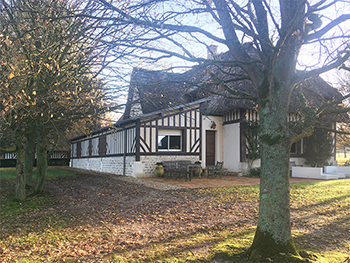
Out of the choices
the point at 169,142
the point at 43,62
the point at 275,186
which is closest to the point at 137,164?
the point at 169,142

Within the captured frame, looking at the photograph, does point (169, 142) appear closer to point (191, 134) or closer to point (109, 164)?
point (191, 134)

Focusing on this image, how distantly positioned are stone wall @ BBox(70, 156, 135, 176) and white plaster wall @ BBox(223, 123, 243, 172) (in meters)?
5.40

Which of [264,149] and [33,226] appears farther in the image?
[33,226]

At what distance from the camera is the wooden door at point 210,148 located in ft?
50.7

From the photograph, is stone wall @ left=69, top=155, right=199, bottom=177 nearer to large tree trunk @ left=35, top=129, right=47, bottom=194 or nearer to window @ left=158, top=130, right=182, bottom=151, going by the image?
window @ left=158, top=130, right=182, bottom=151

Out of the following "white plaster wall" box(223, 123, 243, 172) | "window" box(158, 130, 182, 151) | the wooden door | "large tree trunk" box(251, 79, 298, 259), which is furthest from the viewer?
the wooden door

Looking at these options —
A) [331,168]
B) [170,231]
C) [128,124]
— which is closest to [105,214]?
[170,231]

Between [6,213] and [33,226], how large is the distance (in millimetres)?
1526

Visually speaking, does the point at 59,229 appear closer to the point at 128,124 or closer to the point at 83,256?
the point at 83,256

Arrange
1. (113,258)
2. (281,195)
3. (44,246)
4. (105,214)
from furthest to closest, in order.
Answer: (105,214)
(44,246)
(113,258)
(281,195)

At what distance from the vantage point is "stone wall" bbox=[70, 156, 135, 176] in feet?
45.2

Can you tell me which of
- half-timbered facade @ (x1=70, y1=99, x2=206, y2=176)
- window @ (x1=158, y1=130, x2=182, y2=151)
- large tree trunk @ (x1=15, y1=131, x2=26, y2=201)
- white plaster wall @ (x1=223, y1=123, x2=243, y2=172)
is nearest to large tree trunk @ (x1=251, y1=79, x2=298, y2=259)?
large tree trunk @ (x1=15, y1=131, x2=26, y2=201)

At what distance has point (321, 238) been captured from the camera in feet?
14.9

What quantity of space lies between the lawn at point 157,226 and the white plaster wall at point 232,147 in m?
5.91
